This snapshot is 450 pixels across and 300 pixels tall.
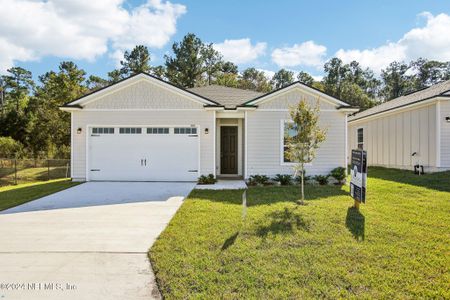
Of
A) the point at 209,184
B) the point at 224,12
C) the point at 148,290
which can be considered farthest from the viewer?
the point at 224,12

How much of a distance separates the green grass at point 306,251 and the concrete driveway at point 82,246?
14.5 inches

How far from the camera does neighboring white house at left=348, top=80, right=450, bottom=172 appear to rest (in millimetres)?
11836

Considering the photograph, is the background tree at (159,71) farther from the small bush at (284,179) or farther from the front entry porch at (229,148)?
the small bush at (284,179)

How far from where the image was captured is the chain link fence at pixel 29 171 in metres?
14.4

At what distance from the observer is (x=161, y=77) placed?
34312 millimetres

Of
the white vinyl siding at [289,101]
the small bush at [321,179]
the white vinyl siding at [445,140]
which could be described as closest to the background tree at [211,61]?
the white vinyl siding at [289,101]

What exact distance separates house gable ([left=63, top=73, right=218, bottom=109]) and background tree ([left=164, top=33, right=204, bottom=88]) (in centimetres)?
2106

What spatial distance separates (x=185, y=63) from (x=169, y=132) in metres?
22.5

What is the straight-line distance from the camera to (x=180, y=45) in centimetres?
3228

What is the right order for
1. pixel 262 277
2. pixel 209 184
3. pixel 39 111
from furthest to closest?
1. pixel 39 111
2. pixel 209 184
3. pixel 262 277

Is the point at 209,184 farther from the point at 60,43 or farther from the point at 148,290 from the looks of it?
the point at 60,43

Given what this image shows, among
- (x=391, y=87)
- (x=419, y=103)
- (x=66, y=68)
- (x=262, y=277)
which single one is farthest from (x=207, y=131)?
(x=391, y=87)

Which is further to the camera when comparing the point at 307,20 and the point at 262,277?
the point at 307,20

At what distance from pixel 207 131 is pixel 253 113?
204 centimetres
